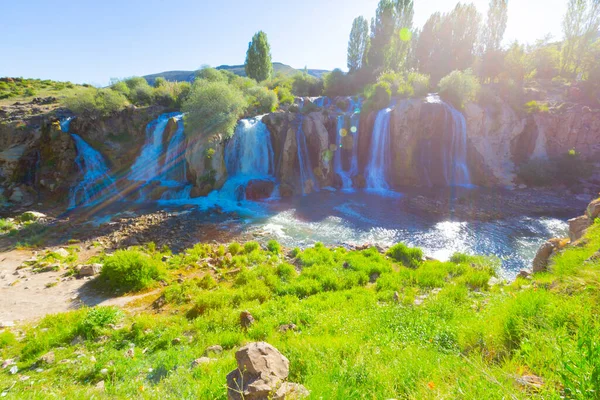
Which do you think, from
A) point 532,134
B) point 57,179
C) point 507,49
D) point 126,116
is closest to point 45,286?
point 57,179

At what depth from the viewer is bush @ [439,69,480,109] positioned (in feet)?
82.8

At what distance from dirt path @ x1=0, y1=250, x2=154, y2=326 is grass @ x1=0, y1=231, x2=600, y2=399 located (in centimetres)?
110

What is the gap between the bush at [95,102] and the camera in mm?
21672

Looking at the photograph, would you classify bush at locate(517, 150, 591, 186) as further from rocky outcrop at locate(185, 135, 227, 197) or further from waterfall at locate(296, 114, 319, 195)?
rocky outcrop at locate(185, 135, 227, 197)

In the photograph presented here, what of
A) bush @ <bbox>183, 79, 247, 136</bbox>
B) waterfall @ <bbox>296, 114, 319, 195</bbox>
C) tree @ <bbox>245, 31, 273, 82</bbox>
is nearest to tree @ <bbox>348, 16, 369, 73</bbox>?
tree @ <bbox>245, 31, 273, 82</bbox>

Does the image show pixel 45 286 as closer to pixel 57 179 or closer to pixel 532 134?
pixel 57 179

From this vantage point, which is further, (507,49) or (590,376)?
(507,49)

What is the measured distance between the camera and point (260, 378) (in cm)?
279

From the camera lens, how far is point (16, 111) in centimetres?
2422

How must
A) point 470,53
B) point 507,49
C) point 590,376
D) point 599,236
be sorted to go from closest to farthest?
point 590,376
point 599,236
point 507,49
point 470,53

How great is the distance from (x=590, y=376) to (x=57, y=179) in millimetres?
26617

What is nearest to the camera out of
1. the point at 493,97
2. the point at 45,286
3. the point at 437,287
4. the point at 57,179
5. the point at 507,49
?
the point at 437,287

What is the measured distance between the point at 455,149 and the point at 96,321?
27915 mm

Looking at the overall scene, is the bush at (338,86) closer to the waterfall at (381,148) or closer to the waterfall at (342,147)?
the waterfall at (342,147)
